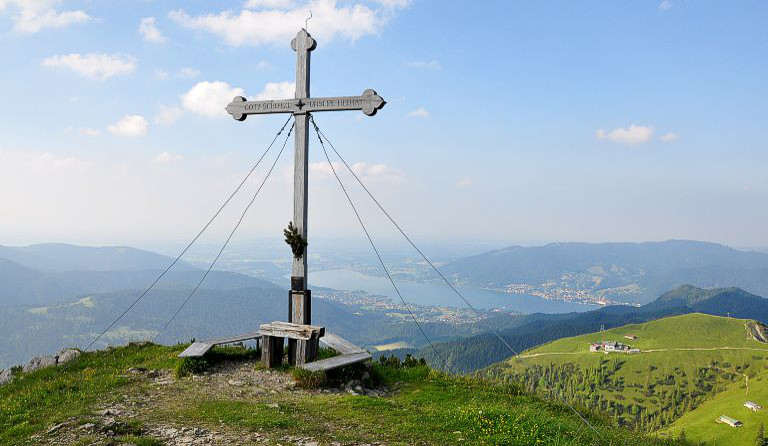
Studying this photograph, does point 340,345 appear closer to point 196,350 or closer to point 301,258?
point 301,258

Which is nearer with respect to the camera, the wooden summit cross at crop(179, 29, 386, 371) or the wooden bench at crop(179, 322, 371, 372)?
the wooden bench at crop(179, 322, 371, 372)

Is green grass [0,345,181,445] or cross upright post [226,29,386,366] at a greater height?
cross upright post [226,29,386,366]

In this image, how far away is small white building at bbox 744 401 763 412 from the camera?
116 meters

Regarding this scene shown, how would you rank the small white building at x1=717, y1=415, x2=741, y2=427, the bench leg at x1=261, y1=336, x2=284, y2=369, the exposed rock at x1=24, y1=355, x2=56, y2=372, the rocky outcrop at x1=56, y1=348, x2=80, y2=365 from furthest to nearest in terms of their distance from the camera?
the small white building at x1=717, y1=415, x2=741, y2=427
the rocky outcrop at x1=56, y1=348, x2=80, y2=365
the exposed rock at x1=24, y1=355, x2=56, y2=372
the bench leg at x1=261, y1=336, x2=284, y2=369

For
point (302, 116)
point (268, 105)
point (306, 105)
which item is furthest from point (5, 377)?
point (306, 105)

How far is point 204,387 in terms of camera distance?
36.3 feet

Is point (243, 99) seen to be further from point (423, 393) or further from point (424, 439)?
point (424, 439)

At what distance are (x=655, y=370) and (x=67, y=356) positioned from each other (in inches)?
7951

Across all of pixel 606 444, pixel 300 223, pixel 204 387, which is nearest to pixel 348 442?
pixel 606 444

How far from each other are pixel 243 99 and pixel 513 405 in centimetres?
1154

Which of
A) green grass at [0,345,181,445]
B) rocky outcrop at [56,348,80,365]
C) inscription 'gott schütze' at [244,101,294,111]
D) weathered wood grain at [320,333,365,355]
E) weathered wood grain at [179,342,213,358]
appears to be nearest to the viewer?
green grass at [0,345,181,445]

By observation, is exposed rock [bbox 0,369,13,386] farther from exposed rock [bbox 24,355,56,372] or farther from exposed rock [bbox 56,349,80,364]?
exposed rock [bbox 56,349,80,364]

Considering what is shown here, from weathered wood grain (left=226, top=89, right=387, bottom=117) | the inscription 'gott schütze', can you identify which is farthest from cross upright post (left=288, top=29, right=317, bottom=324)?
the inscription 'gott schütze'

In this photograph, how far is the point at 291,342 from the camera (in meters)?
12.8
